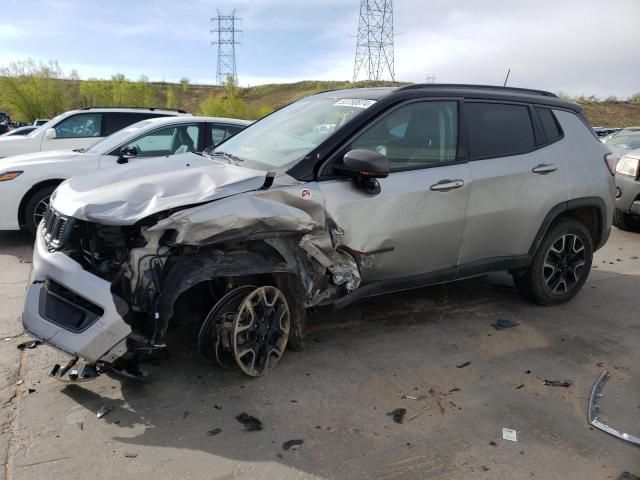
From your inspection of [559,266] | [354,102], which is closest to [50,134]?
[354,102]

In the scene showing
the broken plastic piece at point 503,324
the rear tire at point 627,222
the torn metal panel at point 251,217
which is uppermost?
the torn metal panel at point 251,217

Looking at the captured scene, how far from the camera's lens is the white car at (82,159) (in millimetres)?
6559

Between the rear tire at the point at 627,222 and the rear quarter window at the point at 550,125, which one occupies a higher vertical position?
the rear quarter window at the point at 550,125

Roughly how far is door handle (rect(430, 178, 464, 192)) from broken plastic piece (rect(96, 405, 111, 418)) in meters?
2.61

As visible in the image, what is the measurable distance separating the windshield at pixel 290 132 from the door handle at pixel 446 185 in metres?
0.77

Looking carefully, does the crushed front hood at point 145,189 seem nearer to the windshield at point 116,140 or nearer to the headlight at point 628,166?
the windshield at point 116,140

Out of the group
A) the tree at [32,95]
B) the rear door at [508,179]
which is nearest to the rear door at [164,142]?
the rear door at [508,179]

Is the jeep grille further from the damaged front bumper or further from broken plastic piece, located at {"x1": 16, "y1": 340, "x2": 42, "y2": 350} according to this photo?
broken plastic piece, located at {"x1": 16, "y1": 340, "x2": 42, "y2": 350}

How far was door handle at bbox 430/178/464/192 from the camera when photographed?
3999 mm

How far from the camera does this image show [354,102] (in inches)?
160

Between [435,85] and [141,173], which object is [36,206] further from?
[435,85]

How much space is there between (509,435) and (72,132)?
29.9ft

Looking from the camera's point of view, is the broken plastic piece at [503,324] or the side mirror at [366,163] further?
the broken plastic piece at [503,324]

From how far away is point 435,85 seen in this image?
4.34m
